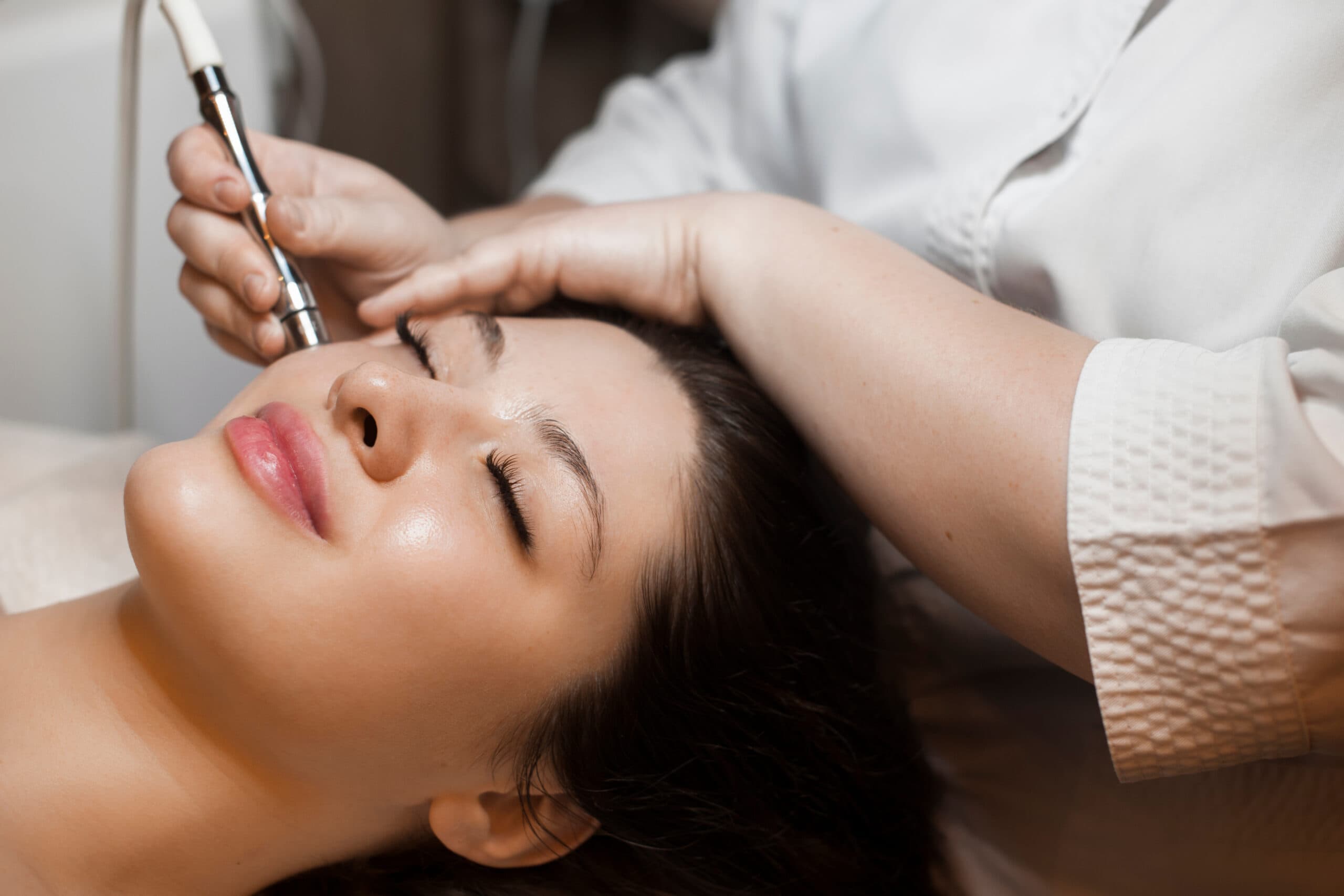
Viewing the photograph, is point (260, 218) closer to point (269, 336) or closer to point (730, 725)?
point (269, 336)

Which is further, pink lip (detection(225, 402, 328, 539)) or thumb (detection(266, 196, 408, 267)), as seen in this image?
thumb (detection(266, 196, 408, 267))

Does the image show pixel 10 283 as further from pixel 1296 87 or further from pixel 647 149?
pixel 1296 87

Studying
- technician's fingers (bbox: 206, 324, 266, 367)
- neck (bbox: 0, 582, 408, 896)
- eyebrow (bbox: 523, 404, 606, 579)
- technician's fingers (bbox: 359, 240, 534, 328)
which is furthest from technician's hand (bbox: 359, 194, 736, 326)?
neck (bbox: 0, 582, 408, 896)

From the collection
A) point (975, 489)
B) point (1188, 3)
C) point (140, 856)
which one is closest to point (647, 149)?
point (1188, 3)

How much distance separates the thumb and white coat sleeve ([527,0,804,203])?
373 millimetres

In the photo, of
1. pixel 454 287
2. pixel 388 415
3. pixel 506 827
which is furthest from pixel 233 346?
pixel 506 827

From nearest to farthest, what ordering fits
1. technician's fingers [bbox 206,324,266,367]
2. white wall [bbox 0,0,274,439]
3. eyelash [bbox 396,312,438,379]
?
eyelash [bbox 396,312,438,379], technician's fingers [bbox 206,324,266,367], white wall [bbox 0,0,274,439]

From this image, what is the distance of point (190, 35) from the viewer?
771 millimetres

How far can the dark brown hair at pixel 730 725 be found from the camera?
0.71 metres

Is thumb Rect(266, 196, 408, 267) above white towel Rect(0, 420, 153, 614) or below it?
above

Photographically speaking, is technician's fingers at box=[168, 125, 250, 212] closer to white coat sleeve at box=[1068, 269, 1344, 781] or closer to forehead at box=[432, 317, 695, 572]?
forehead at box=[432, 317, 695, 572]

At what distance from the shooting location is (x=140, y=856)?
0.69 meters

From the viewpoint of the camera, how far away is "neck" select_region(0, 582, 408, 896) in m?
0.67

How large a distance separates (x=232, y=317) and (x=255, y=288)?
7cm
